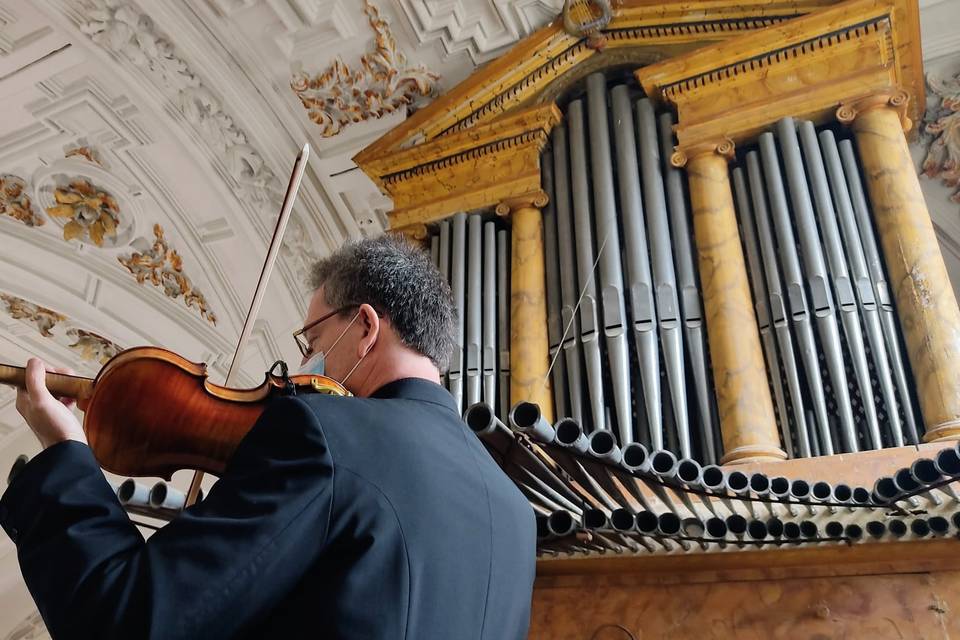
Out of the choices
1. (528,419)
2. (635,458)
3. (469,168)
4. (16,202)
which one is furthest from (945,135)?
(16,202)

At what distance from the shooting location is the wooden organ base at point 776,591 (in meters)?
2.16

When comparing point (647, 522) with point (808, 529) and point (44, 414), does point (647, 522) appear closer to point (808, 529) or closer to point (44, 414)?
point (808, 529)

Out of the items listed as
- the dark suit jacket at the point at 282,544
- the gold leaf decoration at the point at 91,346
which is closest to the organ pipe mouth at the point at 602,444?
the dark suit jacket at the point at 282,544

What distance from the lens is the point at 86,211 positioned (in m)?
6.07

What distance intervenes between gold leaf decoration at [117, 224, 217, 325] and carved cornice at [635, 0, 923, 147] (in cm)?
361

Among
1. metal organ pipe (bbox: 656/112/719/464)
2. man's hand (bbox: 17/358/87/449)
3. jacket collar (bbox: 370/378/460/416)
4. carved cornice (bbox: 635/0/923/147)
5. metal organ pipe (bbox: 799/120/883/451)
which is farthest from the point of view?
carved cornice (bbox: 635/0/923/147)

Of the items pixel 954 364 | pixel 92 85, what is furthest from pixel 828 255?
pixel 92 85

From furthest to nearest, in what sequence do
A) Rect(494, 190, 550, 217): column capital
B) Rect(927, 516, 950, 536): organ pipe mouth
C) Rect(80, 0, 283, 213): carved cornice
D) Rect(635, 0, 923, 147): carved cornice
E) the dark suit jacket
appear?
Rect(80, 0, 283, 213): carved cornice < Rect(494, 190, 550, 217): column capital < Rect(635, 0, 923, 147): carved cornice < Rect(927, 516, 950, 536): organ pipe mouth < the dark suit jacket

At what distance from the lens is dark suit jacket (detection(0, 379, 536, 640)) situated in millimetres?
1017

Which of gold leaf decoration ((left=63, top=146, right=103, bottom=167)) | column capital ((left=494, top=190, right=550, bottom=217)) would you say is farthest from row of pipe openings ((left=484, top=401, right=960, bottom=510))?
gold leaf decoration ((left=63, top=146, right=103, bottom=167))

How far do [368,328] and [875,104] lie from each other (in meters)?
2.76

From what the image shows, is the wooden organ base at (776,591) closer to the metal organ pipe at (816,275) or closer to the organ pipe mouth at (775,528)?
the organ pipe mouth at (775,528)

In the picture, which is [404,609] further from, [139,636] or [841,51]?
[841,51]

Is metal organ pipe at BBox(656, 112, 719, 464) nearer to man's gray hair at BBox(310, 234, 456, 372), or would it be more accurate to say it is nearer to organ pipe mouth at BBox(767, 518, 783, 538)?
organ pipe mouth at BBox(767, 518, 783, 538)
